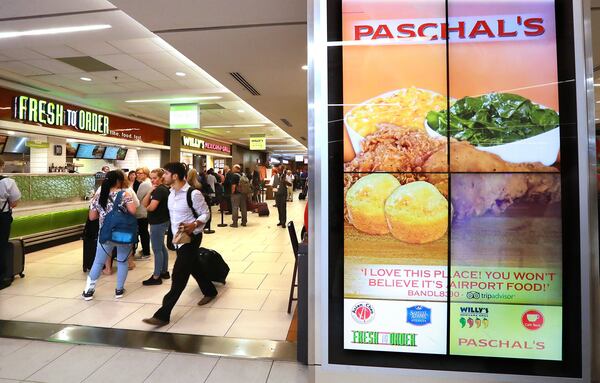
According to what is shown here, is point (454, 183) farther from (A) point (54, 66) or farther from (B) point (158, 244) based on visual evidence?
(A) point (54, 66)

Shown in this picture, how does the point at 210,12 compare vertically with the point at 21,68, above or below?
below

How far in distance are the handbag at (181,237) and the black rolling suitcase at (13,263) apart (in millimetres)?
2560

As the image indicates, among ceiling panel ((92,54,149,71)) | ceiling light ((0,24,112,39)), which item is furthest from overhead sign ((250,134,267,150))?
ceiling light ((0,24,112,39))

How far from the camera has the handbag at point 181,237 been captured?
10.3 feet

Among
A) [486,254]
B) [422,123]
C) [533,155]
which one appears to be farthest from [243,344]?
[533,155]

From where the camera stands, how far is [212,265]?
4.03m

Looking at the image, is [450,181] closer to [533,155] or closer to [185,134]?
[533,155]

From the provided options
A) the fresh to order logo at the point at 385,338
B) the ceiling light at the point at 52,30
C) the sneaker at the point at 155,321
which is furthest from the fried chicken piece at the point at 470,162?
the ceiling light at the point at 52,30

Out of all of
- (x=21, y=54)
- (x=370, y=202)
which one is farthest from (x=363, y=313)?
(x=21, y=54)

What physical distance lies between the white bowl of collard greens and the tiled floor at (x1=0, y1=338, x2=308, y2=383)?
1835mm

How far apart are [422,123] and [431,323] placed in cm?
105

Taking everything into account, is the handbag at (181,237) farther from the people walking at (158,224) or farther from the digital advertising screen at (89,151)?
the digital advertising screen at (89,151)

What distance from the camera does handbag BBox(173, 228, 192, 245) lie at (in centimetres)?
314

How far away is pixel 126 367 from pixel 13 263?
2932 mm
